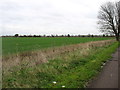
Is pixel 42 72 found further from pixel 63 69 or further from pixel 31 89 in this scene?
pixel 31 89

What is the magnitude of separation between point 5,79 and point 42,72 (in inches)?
74.3

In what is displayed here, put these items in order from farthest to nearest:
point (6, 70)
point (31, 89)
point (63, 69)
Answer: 1. point (63, 69)
2. point (6, 70)
3. point (31, 89)

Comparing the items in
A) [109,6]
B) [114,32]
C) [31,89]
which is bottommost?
[31,89]

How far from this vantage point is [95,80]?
25.1 ft

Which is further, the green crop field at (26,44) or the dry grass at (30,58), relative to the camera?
the green crop field at (26,44)

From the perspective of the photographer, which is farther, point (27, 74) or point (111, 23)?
point (111, 23)

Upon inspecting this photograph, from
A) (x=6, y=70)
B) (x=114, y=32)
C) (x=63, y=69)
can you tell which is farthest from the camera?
(x=114, y=32)

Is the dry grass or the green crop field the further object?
the green crop field

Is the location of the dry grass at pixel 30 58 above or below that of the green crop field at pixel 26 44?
below

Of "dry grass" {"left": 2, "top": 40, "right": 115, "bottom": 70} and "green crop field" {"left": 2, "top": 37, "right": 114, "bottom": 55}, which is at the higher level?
"green crop field" {"left": 2, "top": 37, "right": 114, "bottom": 55}

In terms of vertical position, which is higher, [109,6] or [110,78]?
[109,6]

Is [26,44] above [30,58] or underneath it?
above

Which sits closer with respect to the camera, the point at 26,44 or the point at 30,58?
the point at 30,58

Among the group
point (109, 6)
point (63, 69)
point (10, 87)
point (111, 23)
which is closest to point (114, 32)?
point (111, 23)
